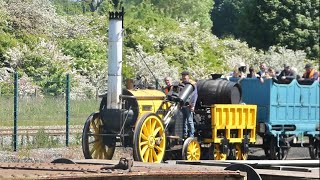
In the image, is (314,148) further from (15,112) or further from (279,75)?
(15,112)

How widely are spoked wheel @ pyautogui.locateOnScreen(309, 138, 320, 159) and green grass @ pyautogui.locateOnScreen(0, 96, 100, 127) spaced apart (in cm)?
552

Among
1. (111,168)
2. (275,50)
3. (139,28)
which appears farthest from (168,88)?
(275,50)

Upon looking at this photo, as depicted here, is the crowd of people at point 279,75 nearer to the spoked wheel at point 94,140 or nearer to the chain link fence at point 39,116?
the chain link fence at point 39,116

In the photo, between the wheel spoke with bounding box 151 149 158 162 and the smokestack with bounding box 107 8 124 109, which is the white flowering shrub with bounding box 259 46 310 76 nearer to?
the smokestack with bounding box 107 8 124 109

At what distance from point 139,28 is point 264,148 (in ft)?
67.4

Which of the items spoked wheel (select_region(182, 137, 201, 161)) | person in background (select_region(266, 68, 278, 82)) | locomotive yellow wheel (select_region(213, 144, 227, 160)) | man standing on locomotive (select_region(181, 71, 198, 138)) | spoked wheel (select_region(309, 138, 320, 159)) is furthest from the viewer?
spoked wheel (select_region(309, 138, 320, 159))

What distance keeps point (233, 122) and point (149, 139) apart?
3.92m

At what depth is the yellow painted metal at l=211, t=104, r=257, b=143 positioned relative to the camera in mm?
19422

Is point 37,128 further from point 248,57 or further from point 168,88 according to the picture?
point 248,57

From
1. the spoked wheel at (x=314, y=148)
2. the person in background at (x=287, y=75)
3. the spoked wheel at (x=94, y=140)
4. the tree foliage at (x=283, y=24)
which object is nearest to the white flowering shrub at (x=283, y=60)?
the tree foliage at (x=283, y=24)

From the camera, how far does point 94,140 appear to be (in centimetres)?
1730

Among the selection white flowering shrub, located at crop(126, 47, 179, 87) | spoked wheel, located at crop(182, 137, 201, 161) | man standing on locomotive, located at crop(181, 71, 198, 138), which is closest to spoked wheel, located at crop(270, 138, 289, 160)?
spoked wheel, located at crop(182, 137, 201, 161)

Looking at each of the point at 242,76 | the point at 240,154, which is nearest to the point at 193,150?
the point at 240,154

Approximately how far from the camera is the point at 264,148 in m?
22.3
